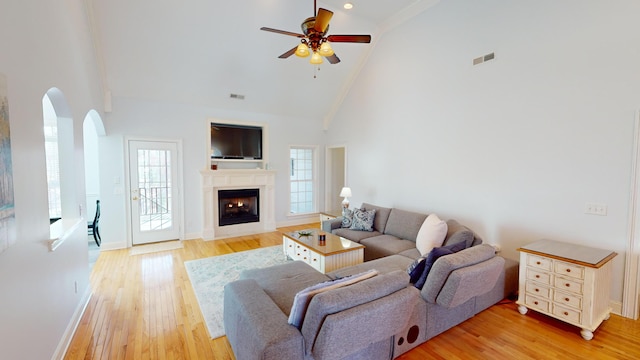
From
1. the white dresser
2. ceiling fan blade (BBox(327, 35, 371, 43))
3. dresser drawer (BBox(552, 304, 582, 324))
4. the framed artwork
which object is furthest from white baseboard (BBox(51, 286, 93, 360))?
dresser drawer (BBox(552, 304, 582, 324))

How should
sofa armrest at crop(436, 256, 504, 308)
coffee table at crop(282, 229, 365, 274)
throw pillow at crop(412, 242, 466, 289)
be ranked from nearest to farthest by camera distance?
sofa armrest at crop(436, 256, 504, 308)
throw pillow at crop(412, 242, 466, 289)
coffee table at crop(282, 229, 365, 274)

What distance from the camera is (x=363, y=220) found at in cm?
473

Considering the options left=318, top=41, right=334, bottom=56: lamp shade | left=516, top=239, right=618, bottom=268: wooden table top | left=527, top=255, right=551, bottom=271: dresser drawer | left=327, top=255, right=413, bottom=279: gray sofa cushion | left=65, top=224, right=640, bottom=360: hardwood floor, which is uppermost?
left=318, top=41, right=334, bottom=56: lamp shade

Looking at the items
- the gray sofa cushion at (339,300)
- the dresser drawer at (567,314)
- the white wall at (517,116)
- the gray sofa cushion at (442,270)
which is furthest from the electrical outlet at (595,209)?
the gray sofa cushion at (339,300)

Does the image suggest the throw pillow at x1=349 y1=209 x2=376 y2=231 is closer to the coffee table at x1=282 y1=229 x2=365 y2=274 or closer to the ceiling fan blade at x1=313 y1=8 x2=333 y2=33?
the coffee table at x1=282 y1=229 x2=365 y2=274

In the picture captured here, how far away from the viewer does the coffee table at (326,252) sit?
3392 mm

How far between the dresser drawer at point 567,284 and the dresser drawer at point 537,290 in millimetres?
110

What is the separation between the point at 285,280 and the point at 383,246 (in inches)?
69.3

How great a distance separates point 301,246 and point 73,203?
263 cm

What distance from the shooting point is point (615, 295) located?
290cm

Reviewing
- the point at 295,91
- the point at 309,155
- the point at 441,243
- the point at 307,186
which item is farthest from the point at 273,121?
the point at 441,243

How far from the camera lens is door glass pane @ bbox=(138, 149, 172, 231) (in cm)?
530

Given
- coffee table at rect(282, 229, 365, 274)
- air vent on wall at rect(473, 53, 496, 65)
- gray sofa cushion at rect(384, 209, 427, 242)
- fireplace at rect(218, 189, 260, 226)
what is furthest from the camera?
fireplace at rect(218, 189, 260, 226)

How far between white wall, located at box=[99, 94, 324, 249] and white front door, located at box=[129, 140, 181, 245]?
0.15 meters
